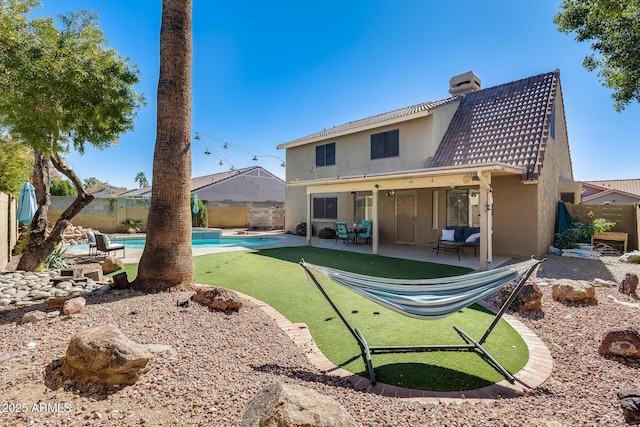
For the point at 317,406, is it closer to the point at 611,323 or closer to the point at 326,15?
the point at 611,323

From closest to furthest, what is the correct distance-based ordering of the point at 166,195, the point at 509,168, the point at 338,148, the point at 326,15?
1. the point at 166,195
2. the point at 509,168
3. the point at 326,15
4. the point at 338,148

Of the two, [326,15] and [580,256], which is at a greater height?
[326,15]

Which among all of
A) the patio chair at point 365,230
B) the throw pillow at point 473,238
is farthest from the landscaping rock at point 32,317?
the patio chair at point 365,230

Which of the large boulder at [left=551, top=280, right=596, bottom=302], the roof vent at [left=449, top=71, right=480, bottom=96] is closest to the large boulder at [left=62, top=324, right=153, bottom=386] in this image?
the large boulder at [left=551, top=280, right=596, bottom=302]

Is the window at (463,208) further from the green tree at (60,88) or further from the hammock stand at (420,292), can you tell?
the green tree at (60,88)

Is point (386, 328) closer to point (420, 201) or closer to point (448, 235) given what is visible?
point (448, 235)

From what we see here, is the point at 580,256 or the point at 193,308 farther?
the point at 580,256

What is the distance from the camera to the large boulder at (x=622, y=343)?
147 inches

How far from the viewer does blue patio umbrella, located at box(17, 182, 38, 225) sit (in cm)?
803

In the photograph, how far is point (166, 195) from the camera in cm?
557

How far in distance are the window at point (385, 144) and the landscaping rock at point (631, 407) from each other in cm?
1248

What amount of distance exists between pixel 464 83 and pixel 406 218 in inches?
315

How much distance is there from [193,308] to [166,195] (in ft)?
7.15

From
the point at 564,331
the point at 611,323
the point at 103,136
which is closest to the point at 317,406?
the point at 564,331
